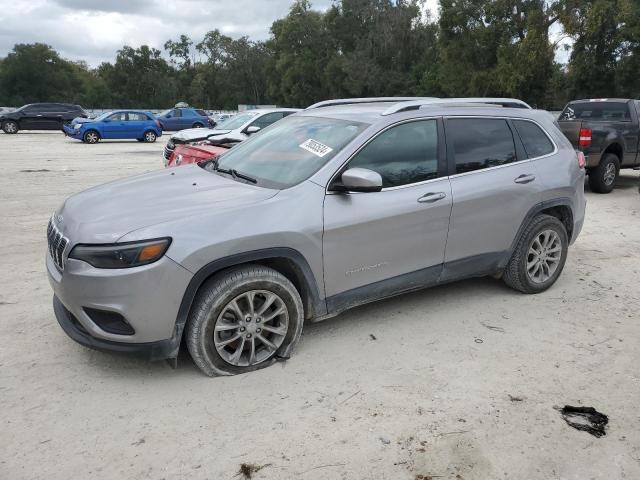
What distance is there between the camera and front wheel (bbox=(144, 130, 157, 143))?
24062 millimetres

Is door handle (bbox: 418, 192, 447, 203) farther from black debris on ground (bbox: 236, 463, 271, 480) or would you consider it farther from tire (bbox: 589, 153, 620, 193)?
tire (bbox: 589, 153, 620, 193)

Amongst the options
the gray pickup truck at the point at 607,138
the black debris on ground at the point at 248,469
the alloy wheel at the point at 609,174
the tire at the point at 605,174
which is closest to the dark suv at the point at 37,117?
the gray pickup truck at the point at 607,138

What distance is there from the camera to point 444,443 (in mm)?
2857

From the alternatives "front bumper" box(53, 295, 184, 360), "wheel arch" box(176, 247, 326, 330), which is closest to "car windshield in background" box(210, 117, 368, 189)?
"wheel arch" box(176, 247, 326, 330)

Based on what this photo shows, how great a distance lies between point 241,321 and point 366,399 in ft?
2.93

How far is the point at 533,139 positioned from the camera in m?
4.77

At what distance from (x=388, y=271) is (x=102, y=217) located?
194 cm

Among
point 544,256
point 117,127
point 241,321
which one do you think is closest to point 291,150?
point 241,321

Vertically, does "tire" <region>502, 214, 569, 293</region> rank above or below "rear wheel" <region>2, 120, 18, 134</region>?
below

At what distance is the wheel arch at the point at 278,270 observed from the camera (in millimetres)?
3189

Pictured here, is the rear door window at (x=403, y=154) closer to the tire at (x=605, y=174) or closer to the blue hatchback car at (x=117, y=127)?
the tire at (x=605, y=174)

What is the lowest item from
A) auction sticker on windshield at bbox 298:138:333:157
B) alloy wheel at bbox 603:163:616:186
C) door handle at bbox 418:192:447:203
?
alloy wheel at bbox 603:163:616:186

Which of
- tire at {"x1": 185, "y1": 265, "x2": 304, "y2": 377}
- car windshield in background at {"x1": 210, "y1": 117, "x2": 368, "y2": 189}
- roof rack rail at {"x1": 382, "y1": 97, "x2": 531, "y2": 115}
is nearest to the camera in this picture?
tire at {"x1": 185, "y1": 265, "x2": 304, "y2": 377}

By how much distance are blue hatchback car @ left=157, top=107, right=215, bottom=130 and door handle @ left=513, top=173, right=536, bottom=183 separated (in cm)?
2872
